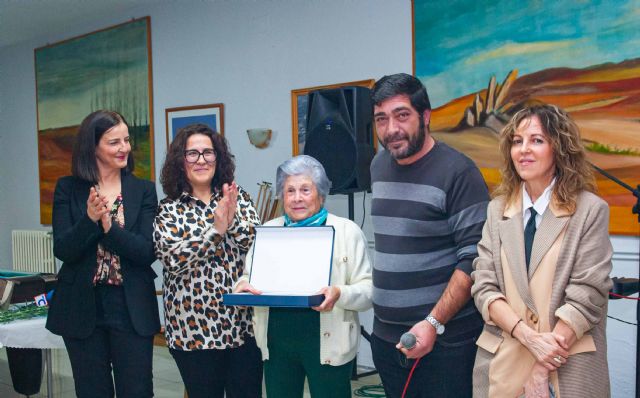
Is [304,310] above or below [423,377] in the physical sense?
above

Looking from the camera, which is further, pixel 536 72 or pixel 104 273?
pixel 536 72

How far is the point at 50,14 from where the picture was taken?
6574mm

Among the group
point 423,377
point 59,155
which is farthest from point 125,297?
point 59,155

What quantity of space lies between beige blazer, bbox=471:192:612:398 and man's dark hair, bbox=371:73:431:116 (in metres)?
0.40

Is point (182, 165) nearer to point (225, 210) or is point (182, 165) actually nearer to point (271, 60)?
point (225, 210)

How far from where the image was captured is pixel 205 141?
246 centimetres

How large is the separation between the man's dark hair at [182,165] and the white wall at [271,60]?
2.21 meters

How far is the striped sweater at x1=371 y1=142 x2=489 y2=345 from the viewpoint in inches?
74.3

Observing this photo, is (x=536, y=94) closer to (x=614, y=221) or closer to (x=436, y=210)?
(x=614, y=221)

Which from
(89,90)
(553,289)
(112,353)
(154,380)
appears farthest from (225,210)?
(89,90)

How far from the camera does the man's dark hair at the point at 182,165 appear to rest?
245cm

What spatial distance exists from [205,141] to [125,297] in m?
0.64

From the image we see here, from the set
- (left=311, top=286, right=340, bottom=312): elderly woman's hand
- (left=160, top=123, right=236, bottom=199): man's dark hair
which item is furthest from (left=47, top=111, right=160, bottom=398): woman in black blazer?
(left=311, top=286, right=340, bottom=312): elderly woman's hand

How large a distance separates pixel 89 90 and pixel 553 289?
6.18 metres
